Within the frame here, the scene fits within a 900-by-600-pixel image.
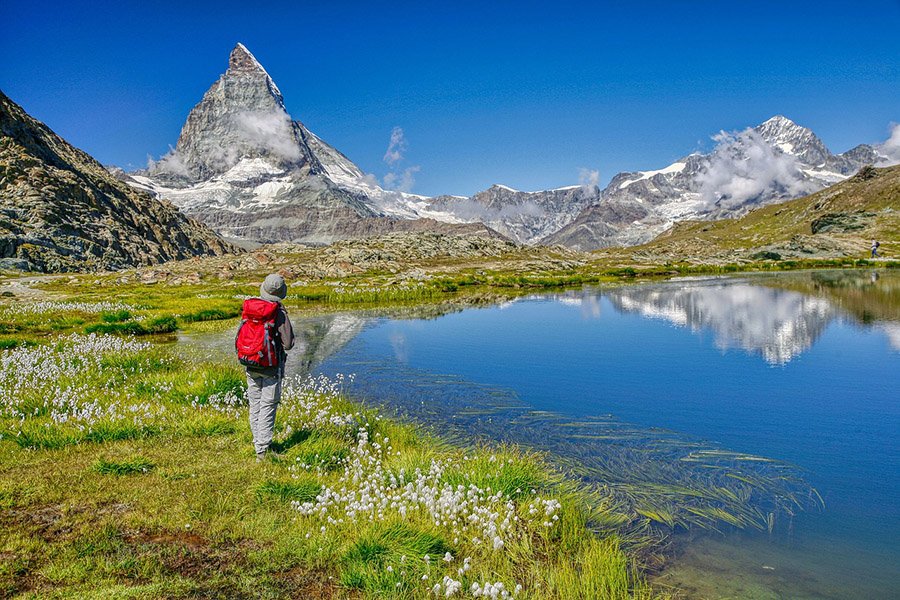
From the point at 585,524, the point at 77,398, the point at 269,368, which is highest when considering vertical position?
the point at 269,368

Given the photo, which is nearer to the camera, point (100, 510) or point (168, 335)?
point (100, 510)

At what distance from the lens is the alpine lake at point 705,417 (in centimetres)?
905

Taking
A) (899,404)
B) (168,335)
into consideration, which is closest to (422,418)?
(899,404)

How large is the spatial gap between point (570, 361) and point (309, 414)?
14.3m

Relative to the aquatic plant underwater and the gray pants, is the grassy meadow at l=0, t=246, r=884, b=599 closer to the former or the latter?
the aquatic plant underwater

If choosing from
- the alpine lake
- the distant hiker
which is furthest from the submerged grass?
the alpine lake

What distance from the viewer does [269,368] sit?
12.3 m

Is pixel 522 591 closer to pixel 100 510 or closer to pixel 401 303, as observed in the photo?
pixel 100 510

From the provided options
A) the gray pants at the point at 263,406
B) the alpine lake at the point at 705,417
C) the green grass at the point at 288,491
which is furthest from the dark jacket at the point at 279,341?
the alpine lake at the point at 705,417

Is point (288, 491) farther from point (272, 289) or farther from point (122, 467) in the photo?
point (272, 289)

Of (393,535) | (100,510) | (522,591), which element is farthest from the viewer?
(100,510)

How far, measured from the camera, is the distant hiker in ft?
39.7

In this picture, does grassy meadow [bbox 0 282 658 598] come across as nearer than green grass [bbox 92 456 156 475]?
Yes

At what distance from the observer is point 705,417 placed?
53.4 feet
